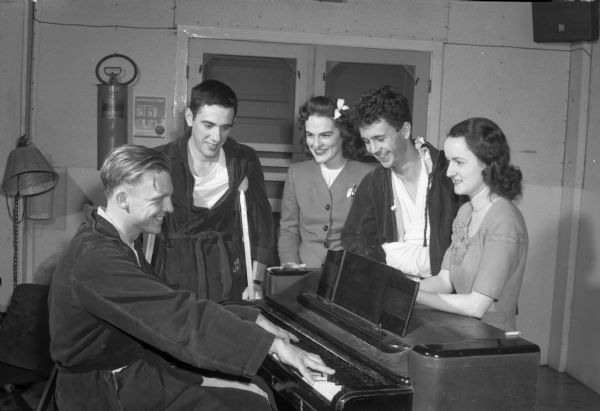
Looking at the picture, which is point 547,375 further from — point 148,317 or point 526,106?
point 148,317

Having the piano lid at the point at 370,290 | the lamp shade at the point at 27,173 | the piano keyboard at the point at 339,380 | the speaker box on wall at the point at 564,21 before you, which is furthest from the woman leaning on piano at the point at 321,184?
the speaker box on wall at the point at 564,21

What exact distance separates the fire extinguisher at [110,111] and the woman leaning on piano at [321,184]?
1536 millimetres

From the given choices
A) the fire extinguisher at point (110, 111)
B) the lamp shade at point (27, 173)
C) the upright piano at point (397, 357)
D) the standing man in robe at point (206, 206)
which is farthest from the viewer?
the fire extinguisher at point (110, 111)

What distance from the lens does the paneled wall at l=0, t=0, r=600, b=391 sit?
185 inches

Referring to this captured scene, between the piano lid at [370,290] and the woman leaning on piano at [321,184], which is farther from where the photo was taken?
the woman leaning on piano at [321,184]

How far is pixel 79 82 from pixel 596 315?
3489mm

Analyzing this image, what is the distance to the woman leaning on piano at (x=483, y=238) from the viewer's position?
7.37ft

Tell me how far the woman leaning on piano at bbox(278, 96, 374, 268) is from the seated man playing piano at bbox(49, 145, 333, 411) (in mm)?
1230

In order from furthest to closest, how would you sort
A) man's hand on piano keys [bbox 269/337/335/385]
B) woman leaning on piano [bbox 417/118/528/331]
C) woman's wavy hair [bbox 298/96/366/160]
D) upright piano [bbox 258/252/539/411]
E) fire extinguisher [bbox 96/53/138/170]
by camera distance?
fire extinguisher [bbox 96/53/138/170], woman's wavy hair [bbox 298/96/366/160], woman leaning on piano [bbox 417/118/528/331], man's hand on piano keys [bbox 269/337/335/385], upright piano [bbox 258/252/539/411]

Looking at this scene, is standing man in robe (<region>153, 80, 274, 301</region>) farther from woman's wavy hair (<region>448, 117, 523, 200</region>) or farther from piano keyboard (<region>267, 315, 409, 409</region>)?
woman's wavy hair (<region>448, 117, 523, 200</region>)

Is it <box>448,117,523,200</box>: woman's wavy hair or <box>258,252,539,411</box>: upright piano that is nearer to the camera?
<box>258,252,539,411</box>: upright piano

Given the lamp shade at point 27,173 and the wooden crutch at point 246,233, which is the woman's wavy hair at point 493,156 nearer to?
the wooden crutch at point 246,233

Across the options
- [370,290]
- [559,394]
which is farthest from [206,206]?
[559,394]

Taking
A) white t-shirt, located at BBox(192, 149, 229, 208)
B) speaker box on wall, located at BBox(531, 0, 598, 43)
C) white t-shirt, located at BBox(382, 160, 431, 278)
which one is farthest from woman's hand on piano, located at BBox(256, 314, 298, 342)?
speaker box on wall, located at BBox(531, 0, 598, 43)
